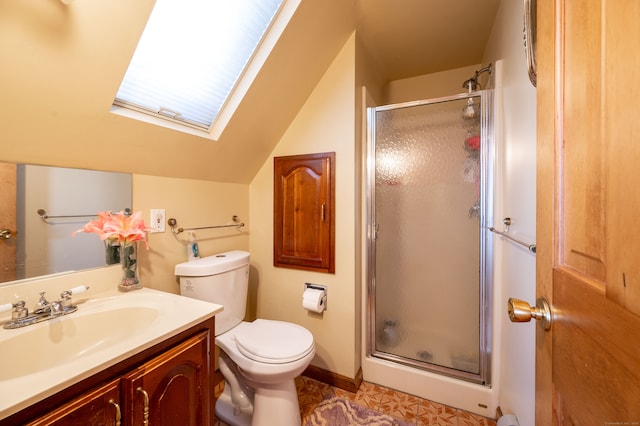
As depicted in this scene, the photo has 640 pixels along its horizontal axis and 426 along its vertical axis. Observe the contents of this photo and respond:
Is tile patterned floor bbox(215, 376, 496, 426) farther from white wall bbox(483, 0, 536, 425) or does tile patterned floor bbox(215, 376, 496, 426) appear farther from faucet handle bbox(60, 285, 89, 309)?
faucet handle bbox(60, 285, 89, 309)

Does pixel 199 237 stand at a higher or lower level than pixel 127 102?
lower

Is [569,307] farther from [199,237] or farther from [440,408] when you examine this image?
[199,237]

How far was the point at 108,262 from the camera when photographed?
115 centimetres

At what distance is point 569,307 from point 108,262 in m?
1.59

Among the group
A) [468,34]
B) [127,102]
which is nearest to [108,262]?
[127,102]

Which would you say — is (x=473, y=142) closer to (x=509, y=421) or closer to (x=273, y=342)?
(x=509, y=421)

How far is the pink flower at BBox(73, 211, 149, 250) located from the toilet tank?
0.33 metres

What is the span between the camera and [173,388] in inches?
32.2

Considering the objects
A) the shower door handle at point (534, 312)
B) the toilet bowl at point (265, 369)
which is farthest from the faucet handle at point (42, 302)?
the shower door handle at point (534, 312)

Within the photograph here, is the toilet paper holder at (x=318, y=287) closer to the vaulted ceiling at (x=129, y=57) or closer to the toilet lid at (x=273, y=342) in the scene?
the toilet lid at (x=273, y=342)

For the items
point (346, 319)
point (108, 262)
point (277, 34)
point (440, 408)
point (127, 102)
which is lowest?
point (440, 408)

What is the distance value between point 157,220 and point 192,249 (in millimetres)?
258

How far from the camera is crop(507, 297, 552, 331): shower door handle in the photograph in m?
0.52

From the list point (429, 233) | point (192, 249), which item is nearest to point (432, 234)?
point (429, 233)
